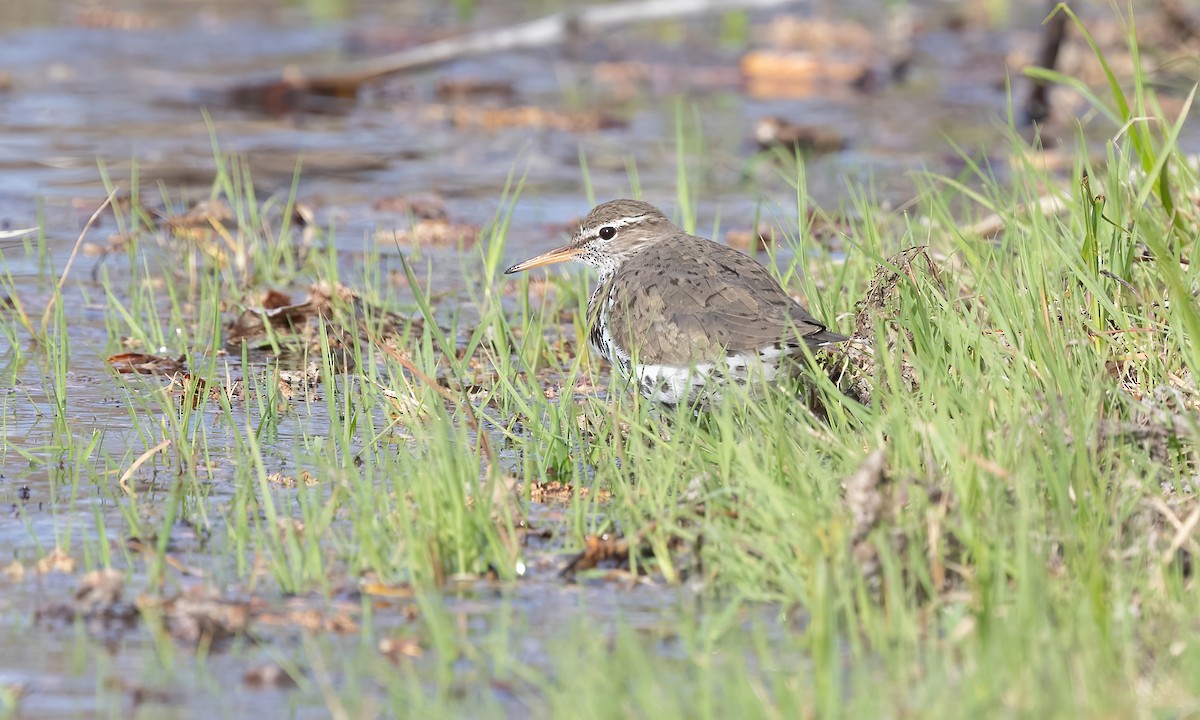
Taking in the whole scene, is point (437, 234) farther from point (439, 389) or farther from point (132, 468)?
point (132, 468)

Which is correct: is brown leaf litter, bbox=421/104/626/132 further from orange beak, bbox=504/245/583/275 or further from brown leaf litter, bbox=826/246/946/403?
brown leaf litter, bbox=826/246/946/403

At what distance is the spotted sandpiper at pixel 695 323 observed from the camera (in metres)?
5.91

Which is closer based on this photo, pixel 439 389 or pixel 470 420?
pixel 439 389

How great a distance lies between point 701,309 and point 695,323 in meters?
0.07

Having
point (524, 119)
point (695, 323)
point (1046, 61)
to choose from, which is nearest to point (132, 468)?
point (695, 323)

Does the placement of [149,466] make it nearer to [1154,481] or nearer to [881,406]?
[881,406]

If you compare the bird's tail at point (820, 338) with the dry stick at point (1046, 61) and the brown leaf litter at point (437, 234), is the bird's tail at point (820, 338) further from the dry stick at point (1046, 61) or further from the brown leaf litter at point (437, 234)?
the dry stick at point (1046, 61)

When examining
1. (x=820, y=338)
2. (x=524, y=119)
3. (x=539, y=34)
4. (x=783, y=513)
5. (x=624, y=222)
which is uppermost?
(x=539, y=34)

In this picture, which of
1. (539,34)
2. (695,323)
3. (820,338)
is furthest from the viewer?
(539,34)

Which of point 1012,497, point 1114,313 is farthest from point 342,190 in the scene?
point 1012,497

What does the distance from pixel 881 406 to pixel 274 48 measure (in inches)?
557

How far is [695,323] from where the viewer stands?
611 centimetres

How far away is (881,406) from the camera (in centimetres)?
577

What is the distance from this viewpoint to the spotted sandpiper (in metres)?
5.91
